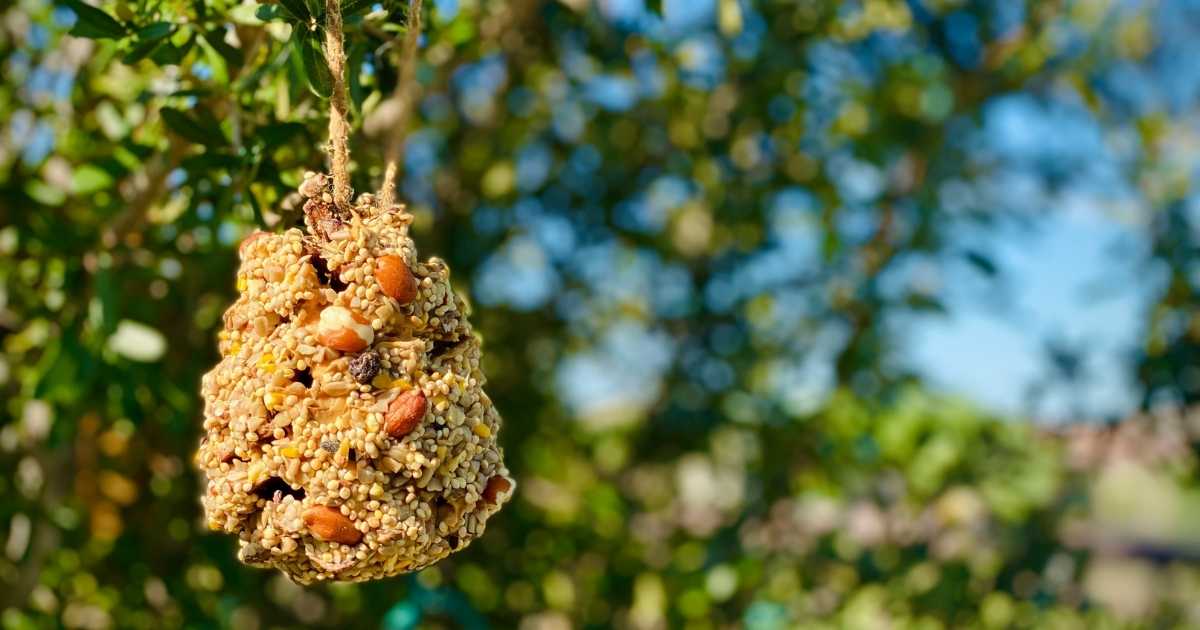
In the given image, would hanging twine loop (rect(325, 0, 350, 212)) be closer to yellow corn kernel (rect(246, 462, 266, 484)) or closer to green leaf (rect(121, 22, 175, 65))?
yellow corn kernel (rect(246, 462, 266, 484))

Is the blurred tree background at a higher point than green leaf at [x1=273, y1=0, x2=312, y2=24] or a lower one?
lower

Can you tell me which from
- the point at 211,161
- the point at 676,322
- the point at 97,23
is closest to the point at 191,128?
the point at 211,161

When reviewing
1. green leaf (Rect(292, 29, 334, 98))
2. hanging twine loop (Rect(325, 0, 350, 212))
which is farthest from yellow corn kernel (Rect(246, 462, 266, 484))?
green leaf (Rect(292, 29, 334, 98))

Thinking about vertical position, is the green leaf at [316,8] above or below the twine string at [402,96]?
above

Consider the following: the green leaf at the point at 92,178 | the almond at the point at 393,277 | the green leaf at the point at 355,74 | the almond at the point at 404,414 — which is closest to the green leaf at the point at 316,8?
the green leaf at the point at 355,74

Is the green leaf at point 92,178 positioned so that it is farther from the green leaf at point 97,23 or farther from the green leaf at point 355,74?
the green leaf at point 355,74

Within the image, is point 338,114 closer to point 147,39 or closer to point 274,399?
point 274,399

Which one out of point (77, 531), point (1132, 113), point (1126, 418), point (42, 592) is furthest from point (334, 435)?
point (1132, 113)
